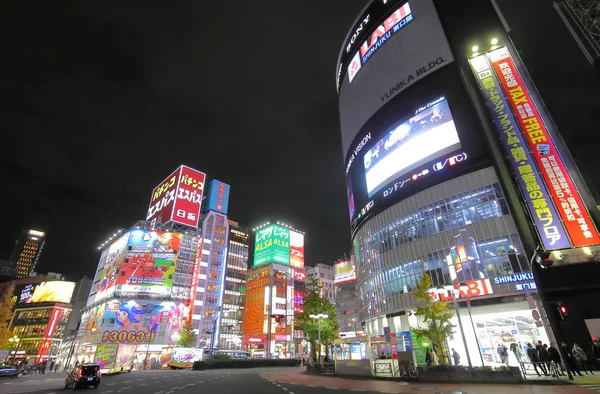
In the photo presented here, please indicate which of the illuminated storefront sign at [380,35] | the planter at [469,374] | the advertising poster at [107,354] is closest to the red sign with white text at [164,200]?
the advertising poster at [107,354]

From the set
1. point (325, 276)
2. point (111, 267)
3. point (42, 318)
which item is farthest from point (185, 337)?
point (325, 276)

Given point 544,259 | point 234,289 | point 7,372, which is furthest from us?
point 234,289

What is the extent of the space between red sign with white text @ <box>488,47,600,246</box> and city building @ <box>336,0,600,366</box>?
92mm

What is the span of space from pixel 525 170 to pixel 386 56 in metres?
33.0

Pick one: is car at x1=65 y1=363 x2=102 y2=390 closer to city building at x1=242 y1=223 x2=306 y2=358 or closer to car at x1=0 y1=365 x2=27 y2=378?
car at x1=0 y1=365 x2=27 y2=378

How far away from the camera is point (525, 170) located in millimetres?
29453

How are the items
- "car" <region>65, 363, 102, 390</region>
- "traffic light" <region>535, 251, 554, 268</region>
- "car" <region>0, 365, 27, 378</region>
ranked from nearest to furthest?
1. "car" <region>65, 363, 102, 390</region>
2. "traffic light" <region>535, 251, 554, 268</region>
3. "car" <region>0, 365, 27, 378</region>

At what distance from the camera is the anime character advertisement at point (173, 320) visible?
69250 mm

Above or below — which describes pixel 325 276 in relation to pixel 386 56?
below

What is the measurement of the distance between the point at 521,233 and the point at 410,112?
22349 millimetres

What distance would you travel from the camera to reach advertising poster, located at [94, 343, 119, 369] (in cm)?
6059

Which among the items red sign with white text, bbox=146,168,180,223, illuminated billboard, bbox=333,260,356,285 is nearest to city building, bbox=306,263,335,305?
illuminated billboard, bbox=333,260,356,285

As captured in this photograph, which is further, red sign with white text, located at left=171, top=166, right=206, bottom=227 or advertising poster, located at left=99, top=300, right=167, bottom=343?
red sign with white text, located at left=171, top=166, right=206, bottom=227

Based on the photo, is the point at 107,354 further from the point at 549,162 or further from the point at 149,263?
the point at 549,162
